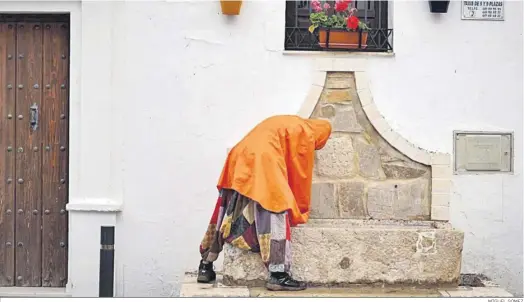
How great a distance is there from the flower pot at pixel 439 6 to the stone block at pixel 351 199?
4.57 feet

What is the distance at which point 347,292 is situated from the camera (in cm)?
552

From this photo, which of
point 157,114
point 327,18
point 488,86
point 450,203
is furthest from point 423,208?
point 157,114

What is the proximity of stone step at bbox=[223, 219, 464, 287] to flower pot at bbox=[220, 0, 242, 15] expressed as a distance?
68.2 inches

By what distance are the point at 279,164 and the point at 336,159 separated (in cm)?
108

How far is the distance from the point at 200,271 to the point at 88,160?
129 centimetres

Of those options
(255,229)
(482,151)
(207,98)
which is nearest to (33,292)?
(207,98)

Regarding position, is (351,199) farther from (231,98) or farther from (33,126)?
(33,126)

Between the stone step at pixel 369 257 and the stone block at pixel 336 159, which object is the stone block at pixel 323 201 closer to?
the stone block at pixel 336 159

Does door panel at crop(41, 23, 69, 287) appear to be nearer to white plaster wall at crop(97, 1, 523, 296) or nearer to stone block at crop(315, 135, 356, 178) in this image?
white plaster wall at crop(97, 1, 523, 296)

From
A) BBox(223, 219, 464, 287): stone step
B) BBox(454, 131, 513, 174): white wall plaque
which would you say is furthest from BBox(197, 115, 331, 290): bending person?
BBox(454, 131, 513, 174): white wall plaque

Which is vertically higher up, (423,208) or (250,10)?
(250,10)

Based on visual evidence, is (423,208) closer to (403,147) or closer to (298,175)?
(403,147)
